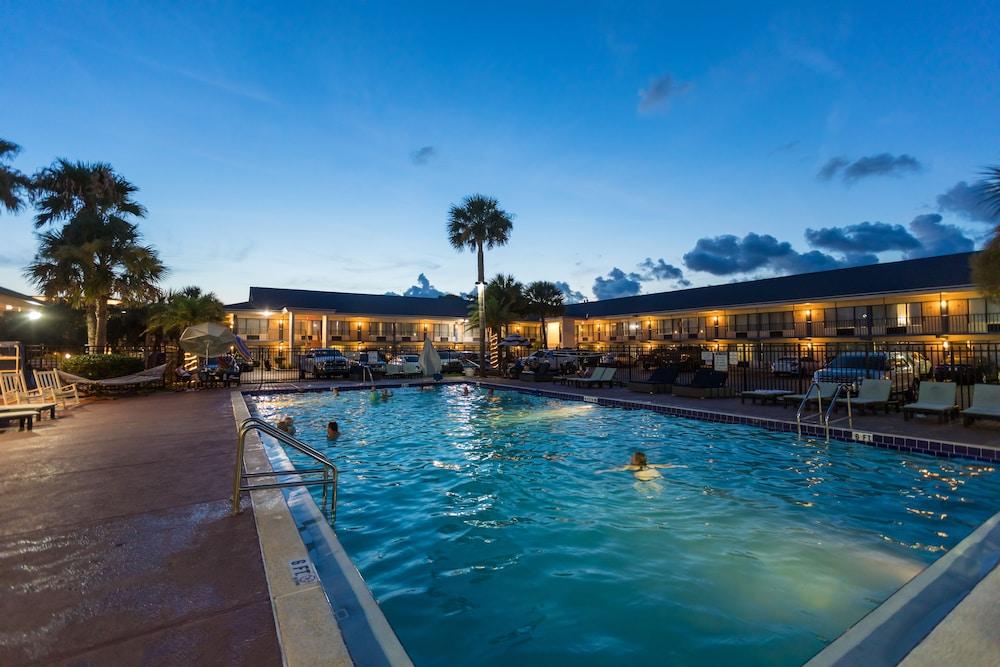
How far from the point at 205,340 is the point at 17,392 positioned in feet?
21.9

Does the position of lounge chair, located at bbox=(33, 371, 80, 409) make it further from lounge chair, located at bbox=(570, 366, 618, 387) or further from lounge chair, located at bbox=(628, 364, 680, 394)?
lounge chair, located at bbox=(628, 364, 680, 394)

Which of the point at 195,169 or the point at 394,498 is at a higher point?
the point at 195,169

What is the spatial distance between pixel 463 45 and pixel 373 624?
21883mm

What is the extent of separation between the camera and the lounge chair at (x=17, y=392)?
1016cm

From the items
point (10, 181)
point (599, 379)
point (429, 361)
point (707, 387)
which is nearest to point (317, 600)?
point (707, 387)

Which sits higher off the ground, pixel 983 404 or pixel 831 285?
pixel 831 285

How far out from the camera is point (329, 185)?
1166 inches

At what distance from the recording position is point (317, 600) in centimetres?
277

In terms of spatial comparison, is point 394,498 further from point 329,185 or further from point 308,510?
point 329,185

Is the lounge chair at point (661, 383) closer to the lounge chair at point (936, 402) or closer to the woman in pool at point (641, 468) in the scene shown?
the lounge chair at point (936, 402)

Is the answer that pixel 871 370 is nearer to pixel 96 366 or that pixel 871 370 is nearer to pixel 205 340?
pixel 205 340

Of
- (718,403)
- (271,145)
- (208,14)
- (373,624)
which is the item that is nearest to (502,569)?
(373,624)

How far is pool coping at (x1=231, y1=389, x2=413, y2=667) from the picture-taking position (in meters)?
2.37

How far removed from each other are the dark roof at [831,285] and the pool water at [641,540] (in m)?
28.8
